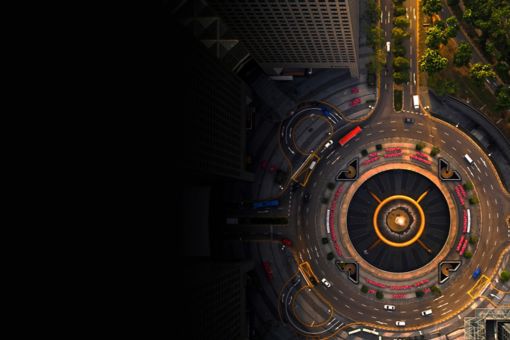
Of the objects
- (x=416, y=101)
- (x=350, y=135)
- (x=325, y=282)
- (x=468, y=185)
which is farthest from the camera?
(x=325, y=282)

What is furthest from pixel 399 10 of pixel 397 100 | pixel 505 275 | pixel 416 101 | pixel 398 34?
pixel 505 275

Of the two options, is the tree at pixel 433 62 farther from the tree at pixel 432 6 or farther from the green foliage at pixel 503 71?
the green foliage at pixel 503 71

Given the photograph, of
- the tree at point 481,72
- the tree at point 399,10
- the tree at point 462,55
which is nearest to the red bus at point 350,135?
the tree at point 462,55

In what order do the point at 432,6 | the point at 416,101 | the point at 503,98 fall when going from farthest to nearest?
the point at 416,101 → the point at 432,6 → the point at 503,98

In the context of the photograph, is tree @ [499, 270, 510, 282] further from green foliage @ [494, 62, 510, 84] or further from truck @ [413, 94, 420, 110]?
green foliage @ [494, 62, 510, 84]

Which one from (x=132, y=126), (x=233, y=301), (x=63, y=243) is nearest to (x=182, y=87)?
(x=132, y=126)

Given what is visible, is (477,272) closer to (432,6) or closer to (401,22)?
(401,22)
